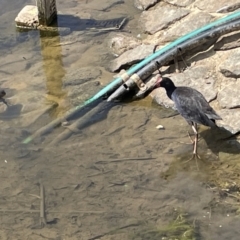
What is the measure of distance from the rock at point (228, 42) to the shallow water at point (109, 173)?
1.23m

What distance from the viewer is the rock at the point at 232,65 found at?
7.65m

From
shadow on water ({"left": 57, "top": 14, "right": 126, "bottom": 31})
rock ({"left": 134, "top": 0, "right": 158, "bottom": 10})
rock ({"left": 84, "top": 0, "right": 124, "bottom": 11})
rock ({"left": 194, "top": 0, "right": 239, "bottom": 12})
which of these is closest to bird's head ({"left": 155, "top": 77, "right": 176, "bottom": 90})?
rock ({"left": 194, "top": 0, "right": 239, "bottom": 12})

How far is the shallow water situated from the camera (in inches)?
230

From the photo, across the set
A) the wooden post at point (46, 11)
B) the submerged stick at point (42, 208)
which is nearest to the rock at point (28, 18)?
the wooden post at point (46, 11)

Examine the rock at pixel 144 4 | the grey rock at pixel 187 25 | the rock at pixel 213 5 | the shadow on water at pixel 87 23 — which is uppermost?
the rock at pixel 213 5

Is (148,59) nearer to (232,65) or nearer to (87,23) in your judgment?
(232,65)

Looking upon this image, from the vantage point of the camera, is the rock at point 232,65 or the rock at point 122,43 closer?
the rock at point 232,65

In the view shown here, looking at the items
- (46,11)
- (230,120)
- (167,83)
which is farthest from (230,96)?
(46,11)

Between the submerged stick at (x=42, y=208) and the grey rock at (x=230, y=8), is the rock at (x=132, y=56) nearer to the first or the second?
the grey rock at (x=230, y=8)

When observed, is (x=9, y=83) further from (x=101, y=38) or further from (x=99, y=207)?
(x=99, y=207)

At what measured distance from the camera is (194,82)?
7926 mm

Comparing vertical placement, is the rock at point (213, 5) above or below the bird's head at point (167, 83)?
above

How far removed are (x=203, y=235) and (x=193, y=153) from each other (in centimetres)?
139

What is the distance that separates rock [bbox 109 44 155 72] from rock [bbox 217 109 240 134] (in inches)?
66.2
